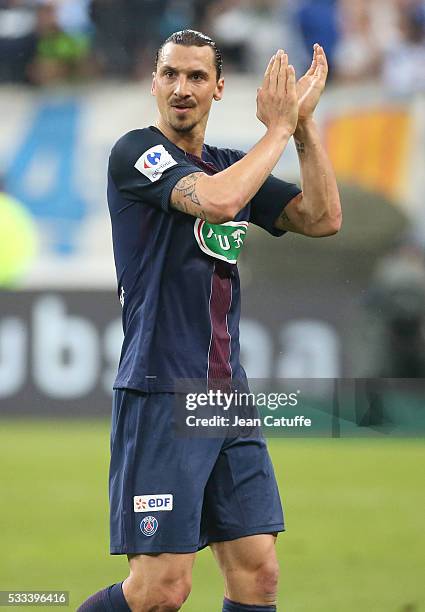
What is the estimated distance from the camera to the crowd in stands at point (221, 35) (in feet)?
37.1

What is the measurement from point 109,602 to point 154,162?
120cm

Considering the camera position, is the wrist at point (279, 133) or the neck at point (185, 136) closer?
the wrist at point (279, 133)

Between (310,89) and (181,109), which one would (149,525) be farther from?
(310,89)

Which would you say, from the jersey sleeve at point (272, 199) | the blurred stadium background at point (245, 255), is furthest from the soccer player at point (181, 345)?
the blurred stadium background at point (245, 255)

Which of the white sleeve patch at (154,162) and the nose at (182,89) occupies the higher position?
the nose at (182,89)

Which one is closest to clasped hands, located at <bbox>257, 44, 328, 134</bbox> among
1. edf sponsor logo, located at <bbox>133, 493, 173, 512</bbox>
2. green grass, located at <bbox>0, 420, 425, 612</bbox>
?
edf sponsor logo, located at <bbox>133, 493, 173, 512</bbox>

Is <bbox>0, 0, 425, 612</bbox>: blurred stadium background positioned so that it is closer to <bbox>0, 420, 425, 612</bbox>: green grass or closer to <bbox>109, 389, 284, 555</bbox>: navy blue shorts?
<bbox>0, 420, 425, 612</bbox>: green grass

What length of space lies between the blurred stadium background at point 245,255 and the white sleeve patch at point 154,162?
119 inches

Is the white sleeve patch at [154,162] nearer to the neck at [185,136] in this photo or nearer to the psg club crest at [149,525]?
the neck at [185,136]

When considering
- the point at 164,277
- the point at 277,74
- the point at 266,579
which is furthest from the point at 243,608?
the point at 277,74

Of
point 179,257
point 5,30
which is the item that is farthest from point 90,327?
point 179,257

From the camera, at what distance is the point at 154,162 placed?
3.32m

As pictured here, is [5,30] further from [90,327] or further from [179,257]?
[179,257]

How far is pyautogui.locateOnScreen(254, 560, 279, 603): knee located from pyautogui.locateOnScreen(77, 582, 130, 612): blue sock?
37cm
